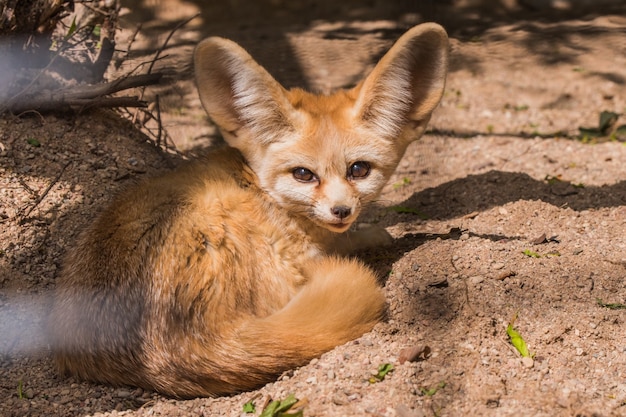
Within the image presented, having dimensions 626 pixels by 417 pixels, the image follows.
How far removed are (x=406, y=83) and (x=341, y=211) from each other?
67 centimetres

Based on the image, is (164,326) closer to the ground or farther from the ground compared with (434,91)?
closer to the ground

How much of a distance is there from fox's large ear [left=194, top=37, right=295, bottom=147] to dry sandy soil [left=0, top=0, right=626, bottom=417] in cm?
87

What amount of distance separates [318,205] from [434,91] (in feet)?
2.53

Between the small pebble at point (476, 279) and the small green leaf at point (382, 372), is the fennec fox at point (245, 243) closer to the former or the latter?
the small green leaf at point (382, 372)

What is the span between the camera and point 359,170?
298 cm

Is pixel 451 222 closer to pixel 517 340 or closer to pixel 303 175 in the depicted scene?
pixel 303 175

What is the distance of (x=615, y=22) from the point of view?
604 cm

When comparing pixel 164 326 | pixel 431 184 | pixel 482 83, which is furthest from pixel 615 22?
pixel 164 326

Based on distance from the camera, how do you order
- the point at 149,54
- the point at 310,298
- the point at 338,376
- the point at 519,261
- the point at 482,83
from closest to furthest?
the point at 338,376 → the point at 310,298 → the point at 519,261 → the point at 149,54 → the point at 482,83

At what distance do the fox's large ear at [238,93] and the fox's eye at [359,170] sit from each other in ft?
1.06

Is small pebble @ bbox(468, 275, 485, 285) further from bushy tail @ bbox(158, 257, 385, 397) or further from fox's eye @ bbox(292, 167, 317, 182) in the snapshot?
fox's eye @ bbox(292, 167, 317, 182)

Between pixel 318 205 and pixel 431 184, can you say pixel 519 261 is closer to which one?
pixel 318 205

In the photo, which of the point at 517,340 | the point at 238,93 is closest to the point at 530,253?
the point at 517,340

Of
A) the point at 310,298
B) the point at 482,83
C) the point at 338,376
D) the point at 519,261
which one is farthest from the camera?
the point at 482,83
